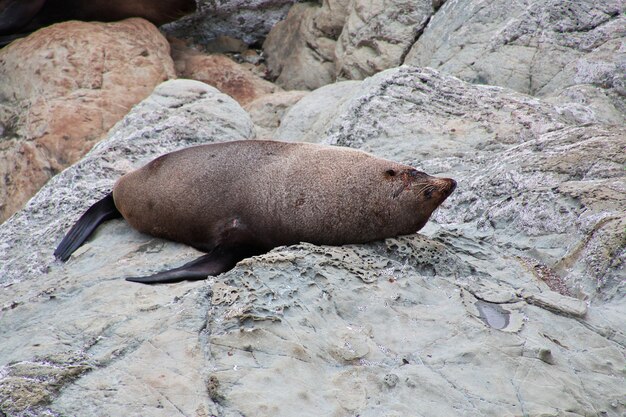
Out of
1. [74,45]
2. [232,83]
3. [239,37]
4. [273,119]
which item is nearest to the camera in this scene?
[273,119]

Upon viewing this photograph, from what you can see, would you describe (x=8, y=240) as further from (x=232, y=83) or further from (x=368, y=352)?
(x=232, y=83)

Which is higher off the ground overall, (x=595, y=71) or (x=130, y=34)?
(x=595, y=71)

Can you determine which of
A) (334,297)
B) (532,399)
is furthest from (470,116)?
(532,399)

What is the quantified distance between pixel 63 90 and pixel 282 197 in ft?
16.2

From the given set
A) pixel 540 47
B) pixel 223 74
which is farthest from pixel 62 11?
pixel 540 47

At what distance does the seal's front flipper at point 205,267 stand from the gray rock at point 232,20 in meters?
6.80

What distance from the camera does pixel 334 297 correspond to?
11.8ft

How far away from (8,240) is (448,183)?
116 inches

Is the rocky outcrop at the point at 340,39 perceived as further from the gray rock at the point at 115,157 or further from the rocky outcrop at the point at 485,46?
the gray rock at the point at 115,157

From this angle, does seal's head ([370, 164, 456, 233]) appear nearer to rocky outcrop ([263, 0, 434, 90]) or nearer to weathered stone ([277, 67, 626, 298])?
weathered stone ([277, 67, 626, 298])

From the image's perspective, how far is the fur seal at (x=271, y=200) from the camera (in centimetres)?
432

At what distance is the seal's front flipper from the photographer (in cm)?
408

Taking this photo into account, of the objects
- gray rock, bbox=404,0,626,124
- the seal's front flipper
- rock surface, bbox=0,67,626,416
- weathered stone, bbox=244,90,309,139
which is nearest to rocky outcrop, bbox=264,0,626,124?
gray rock, bbox=404,0,626,124

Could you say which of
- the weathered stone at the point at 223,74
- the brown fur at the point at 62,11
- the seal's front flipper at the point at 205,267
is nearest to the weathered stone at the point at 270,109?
the weathered stone at the point at 223,74
